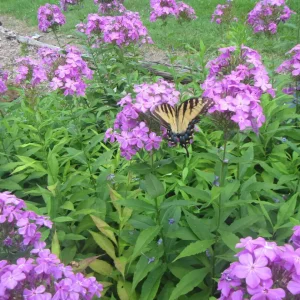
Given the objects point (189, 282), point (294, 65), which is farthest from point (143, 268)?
point (294, 65)

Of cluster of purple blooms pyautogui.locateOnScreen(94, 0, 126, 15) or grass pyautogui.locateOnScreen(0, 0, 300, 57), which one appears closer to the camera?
cluster of purple blooms pyautogui.locateOnScreen(94, 0, 126, 15)

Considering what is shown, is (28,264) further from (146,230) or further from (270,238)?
(270,238)

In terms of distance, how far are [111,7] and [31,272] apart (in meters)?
4.68

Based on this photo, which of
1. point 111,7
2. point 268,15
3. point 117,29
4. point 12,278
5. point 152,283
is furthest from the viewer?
point 111,7

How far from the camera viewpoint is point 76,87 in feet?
11.3

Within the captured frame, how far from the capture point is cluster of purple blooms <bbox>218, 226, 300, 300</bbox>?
1.26 m

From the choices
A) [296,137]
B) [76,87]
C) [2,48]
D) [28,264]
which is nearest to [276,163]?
[296,137]

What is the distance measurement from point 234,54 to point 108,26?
2.10 metres

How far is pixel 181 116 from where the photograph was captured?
2219 millimetres

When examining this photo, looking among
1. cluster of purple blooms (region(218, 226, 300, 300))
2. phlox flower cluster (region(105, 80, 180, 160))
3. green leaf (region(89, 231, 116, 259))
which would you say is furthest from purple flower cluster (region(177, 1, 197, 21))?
cluster of purple blooms (region(218, 226, 300, 300))

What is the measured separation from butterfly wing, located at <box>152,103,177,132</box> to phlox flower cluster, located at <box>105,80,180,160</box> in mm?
43

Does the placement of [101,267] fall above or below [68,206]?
below

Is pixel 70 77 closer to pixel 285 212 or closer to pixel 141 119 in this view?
pixel 141 119

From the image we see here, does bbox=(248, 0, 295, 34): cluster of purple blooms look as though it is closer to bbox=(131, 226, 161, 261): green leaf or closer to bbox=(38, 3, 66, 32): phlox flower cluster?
bbox=(38, 3, 66, 32): phlox flower cluster
